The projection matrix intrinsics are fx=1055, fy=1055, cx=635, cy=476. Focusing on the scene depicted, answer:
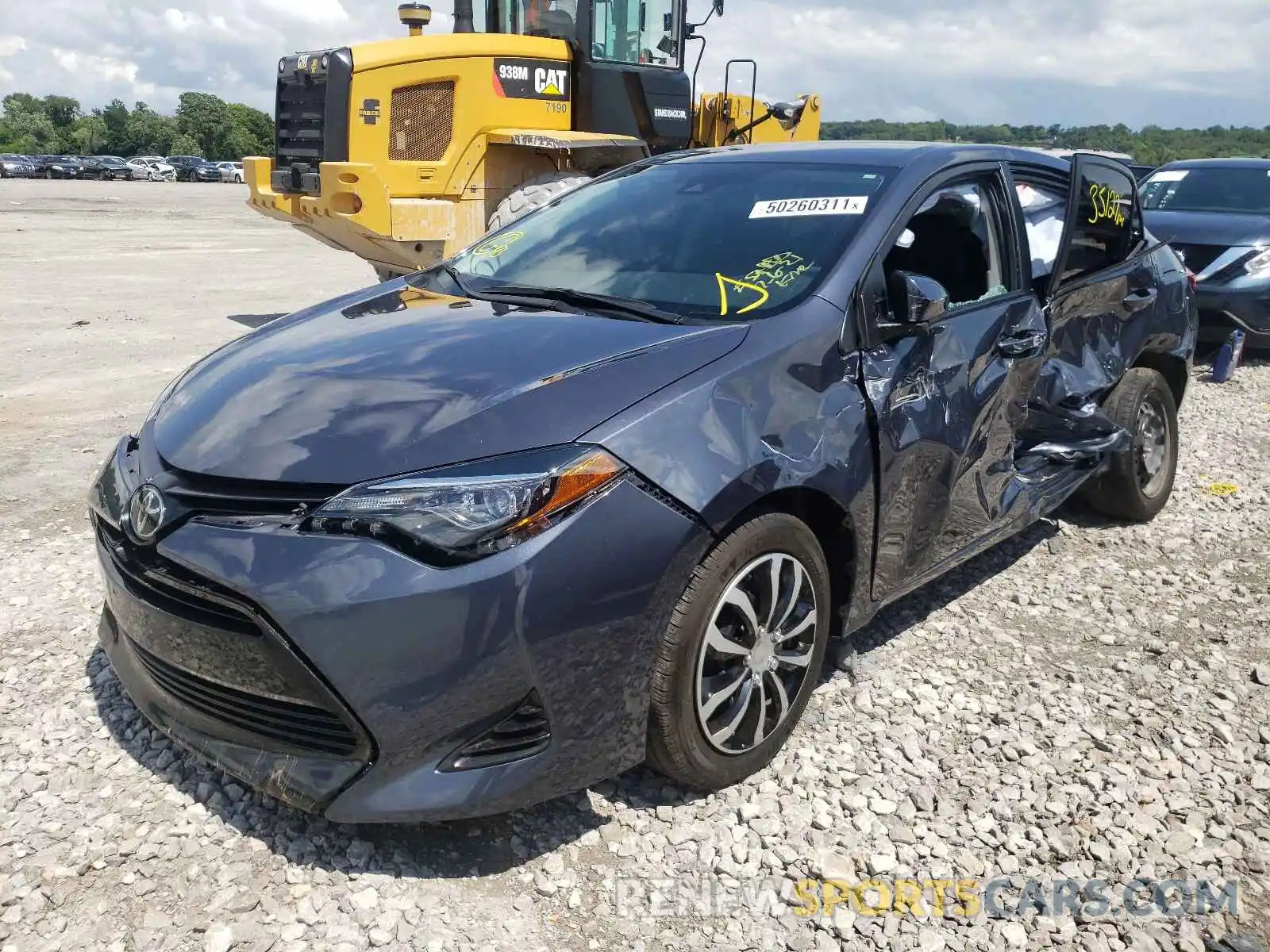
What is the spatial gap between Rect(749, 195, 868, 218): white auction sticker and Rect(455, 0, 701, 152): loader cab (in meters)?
6.46

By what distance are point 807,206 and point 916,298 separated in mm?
527

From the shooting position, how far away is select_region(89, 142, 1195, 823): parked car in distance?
227 centimetres

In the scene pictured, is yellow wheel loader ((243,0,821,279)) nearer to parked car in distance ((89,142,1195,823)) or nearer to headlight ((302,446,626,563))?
parked car in distance ((89,142,1195,823))

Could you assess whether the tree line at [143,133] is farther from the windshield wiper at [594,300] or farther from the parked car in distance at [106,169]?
the windshield wiper at [594,300]

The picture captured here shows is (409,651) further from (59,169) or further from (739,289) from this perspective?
(59,169)

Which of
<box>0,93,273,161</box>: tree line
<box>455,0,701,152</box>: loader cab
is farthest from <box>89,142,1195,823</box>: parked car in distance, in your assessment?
<box>0,93,273,161</box>: tree line

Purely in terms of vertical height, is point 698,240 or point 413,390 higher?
point 698,240

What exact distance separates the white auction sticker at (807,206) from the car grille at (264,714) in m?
2.09

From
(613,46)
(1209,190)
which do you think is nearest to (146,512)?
(613,46)

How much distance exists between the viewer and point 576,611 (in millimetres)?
2314

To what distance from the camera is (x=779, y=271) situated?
10.4ft

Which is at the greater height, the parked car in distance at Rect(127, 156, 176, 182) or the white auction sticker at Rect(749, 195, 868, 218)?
the parked car in distance at Rect(127, 156, 176, 182)

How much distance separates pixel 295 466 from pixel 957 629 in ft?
8.47

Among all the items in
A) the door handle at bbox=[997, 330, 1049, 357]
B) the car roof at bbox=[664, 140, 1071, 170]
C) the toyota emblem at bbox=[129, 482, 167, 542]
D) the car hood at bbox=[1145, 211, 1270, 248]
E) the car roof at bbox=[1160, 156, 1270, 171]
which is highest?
the car roof at bbox=[1160, 156, 1270, 171]
